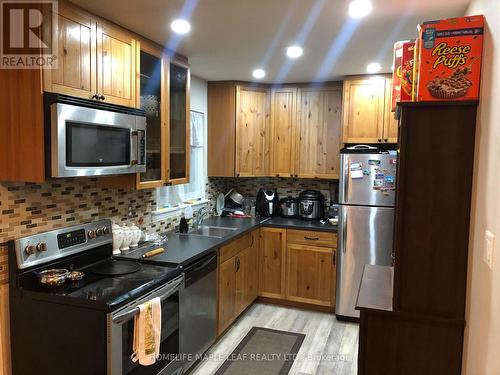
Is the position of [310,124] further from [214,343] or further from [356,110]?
[214,343]

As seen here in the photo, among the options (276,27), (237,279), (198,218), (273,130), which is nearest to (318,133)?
(273,130)

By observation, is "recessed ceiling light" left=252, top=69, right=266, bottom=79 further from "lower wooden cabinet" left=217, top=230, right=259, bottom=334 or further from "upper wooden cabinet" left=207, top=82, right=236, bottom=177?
"lower wooden cabinet" left=217, top=230, right=259, bottom=334

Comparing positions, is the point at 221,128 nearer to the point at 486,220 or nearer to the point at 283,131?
the point at 283,131

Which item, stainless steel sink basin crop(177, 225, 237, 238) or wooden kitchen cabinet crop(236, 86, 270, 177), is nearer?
stainless steel sink basin crop(177, 225, 237, 238)

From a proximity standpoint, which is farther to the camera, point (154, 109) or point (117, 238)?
point (154, 109)

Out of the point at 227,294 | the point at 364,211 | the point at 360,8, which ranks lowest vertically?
→ the point at 227,294

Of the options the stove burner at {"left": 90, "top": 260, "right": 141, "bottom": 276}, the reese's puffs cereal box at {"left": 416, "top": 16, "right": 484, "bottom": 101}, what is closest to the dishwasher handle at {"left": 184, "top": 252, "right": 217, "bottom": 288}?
the stove burner at {"left": 90, "top": 260, "right": 141, "bottom": 276}

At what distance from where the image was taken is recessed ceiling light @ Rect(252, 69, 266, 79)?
3.64 metres

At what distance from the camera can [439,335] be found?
1.76 meters

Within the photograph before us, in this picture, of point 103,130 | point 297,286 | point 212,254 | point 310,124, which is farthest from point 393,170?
point 103,130

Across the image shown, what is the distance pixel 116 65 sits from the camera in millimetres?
2338

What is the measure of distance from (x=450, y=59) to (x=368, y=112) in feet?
6.77

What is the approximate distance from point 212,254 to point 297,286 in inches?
54.6

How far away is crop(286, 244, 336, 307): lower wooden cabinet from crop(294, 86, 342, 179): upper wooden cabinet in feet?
2.66
